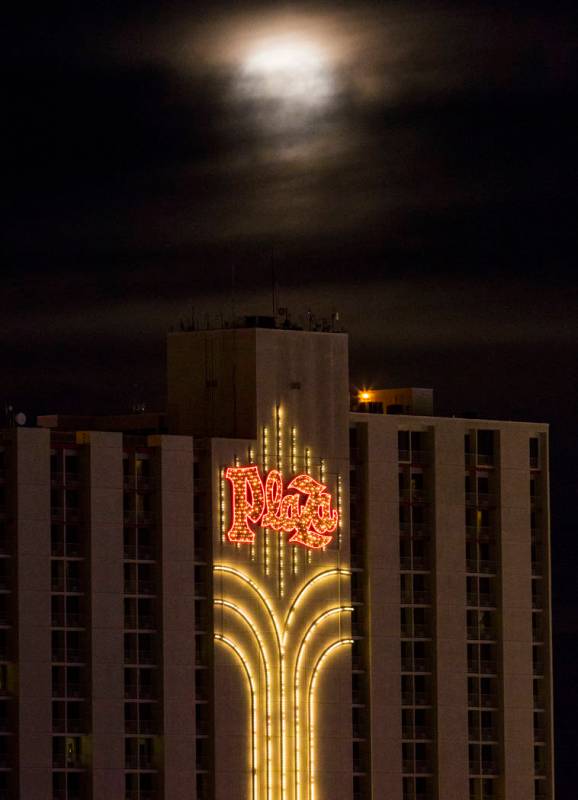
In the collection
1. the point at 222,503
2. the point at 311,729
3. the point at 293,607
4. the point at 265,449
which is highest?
the point at 265,449

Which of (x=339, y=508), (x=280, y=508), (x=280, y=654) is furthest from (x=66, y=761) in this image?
(x=339, y=508)

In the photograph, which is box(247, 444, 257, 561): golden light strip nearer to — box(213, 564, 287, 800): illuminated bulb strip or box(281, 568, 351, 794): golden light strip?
box(213, 564, 287, 800): illuminated bulb strip

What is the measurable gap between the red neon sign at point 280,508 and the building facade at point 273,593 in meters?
0.12

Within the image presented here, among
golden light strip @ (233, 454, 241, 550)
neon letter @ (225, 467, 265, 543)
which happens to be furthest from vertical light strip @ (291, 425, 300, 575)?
golden light strip @ (233, 454, 241, 550)

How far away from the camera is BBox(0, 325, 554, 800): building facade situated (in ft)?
497

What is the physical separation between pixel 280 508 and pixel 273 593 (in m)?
4.65

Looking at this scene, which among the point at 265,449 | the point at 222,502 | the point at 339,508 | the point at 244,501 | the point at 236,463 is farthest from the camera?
the point at 339,508

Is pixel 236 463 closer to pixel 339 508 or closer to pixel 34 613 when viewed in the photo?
pixel 339 508

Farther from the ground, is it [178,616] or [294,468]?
[294,468]

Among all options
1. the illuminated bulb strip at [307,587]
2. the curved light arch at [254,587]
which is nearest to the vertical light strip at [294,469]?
the illuminated bulb strip at [307,587]

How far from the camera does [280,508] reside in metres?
162

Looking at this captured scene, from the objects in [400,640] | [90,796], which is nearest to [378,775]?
[400,640]

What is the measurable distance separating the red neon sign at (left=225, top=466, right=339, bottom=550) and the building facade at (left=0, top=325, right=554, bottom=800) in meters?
0.12

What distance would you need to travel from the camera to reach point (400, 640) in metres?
169
